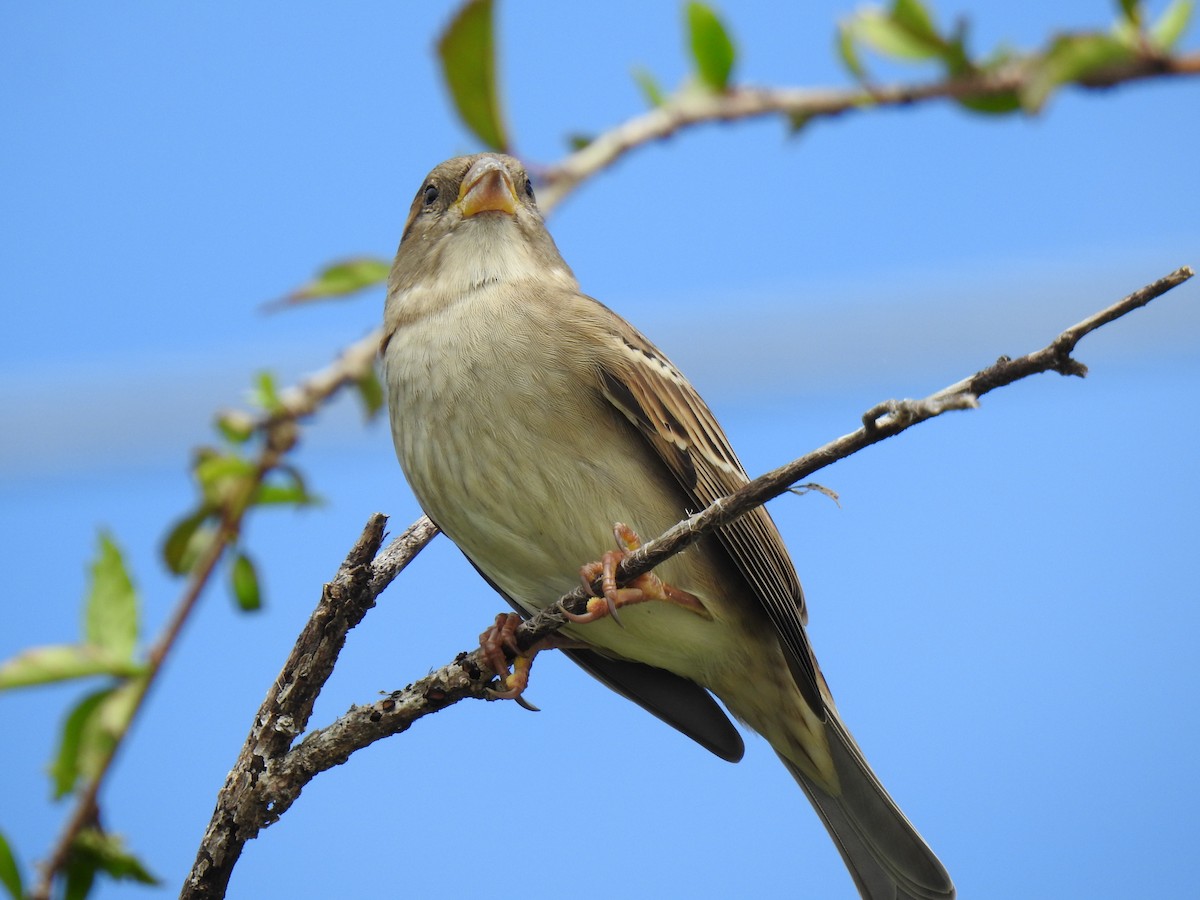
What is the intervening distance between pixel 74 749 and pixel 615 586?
1464 millimetres

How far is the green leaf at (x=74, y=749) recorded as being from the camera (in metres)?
2.16

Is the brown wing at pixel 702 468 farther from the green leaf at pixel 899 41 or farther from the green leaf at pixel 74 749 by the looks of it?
the green leaf at pixel 899 41

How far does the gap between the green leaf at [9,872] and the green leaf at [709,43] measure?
1.74 m

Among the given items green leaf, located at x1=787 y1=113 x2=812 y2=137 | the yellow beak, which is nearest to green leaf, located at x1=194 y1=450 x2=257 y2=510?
green leaf, located at x1=787 y1=113 x2=812 y2=137

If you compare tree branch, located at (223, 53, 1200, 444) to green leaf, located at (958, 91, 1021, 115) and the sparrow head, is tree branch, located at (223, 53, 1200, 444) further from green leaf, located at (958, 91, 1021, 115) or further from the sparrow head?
the sparrow head

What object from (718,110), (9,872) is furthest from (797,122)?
(9,872)

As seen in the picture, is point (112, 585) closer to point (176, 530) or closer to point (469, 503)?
point (176, 530)

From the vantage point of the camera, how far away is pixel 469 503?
3.80m

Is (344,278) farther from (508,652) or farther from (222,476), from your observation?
(508,652)

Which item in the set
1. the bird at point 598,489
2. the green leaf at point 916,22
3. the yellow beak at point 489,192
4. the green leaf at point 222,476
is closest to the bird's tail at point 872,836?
the bird at point 598,489

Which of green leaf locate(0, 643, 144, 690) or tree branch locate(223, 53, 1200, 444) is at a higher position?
tree branch locate(223, 53, 1200, 444)

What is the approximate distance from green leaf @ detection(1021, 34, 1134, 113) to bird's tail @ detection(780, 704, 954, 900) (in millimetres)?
3040

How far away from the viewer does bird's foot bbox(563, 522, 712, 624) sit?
3.33 metres

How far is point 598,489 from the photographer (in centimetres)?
377
